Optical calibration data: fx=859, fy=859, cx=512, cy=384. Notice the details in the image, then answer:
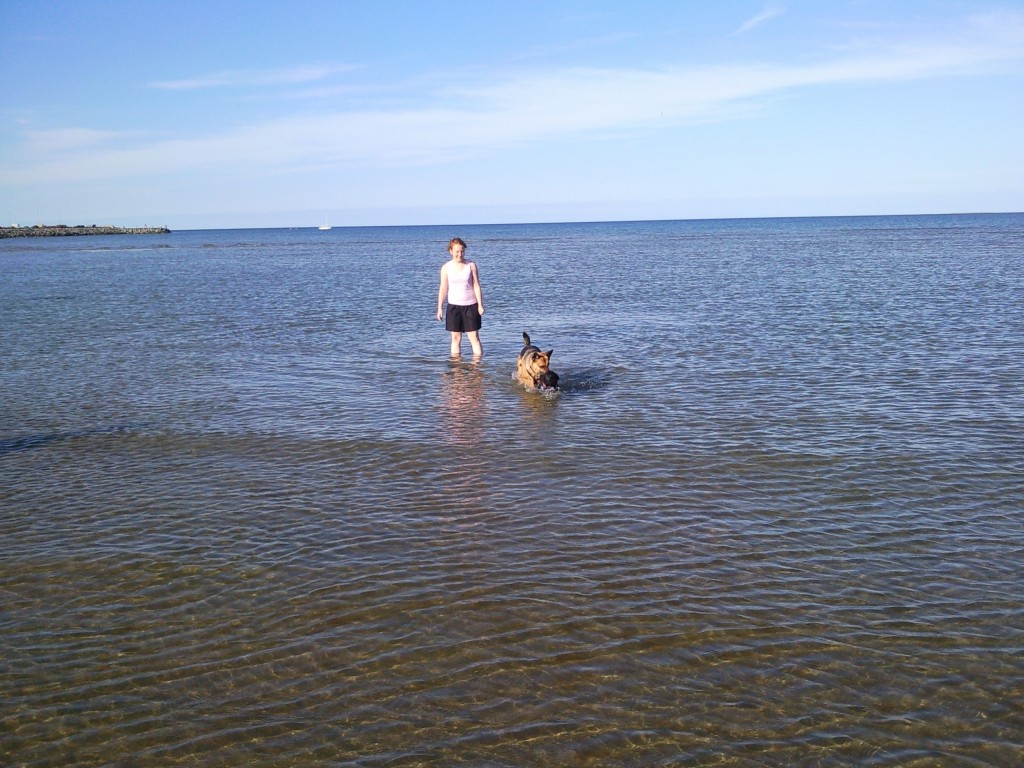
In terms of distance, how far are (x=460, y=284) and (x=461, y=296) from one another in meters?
0.26

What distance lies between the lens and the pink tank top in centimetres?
1567

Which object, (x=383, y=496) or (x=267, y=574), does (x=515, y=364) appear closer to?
(x=383, y=496)

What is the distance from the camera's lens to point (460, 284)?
15773 mm

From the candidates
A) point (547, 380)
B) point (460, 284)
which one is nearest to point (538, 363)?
point (547, 380)

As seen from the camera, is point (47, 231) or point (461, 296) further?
point (47, 231)

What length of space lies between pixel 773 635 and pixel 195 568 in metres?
4.51

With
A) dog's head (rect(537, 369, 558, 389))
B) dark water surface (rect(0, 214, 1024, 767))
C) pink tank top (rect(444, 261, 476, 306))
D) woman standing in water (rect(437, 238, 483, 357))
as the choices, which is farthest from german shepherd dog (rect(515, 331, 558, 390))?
pink tank top (rect(444, 261, 476, 306))

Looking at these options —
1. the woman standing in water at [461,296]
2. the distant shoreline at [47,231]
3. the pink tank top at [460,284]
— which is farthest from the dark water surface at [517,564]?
the distant shoreline at [47,231]

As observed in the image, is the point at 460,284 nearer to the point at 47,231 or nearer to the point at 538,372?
the point at 538,372

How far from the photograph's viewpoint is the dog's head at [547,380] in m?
13.4

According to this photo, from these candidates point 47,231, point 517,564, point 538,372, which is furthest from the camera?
point 47,231

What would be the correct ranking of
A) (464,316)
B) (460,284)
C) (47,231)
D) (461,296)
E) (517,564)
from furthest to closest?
(47,231) → (464,316) → (461,296) → (460,284) → (517,564)

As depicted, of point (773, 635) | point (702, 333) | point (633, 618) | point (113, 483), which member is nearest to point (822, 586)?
point (773, 635)

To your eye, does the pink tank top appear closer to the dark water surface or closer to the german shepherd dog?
the dark water surface
